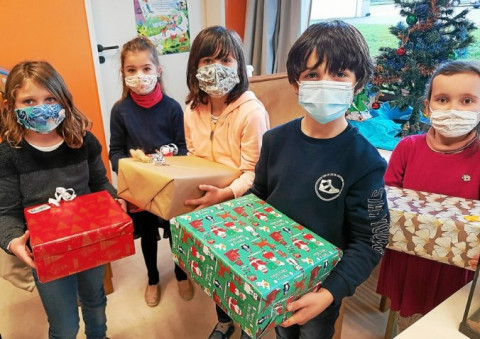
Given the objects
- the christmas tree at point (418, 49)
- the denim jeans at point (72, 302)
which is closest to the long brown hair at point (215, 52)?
the denim jeans at point (72, 302)

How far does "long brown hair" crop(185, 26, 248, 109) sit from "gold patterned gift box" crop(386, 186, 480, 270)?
0.69 meters

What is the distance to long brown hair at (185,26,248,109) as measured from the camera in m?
1.30

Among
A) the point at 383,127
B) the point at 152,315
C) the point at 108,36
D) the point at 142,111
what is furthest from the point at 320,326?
the point at 108,36

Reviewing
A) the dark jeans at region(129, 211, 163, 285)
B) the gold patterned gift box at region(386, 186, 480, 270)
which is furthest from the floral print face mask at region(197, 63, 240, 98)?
the dark jeans at region(129, 211, 163, 285)

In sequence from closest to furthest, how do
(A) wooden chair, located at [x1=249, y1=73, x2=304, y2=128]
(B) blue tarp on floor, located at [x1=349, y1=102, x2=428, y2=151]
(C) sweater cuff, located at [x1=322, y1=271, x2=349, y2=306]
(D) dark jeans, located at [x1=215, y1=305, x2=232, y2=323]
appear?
(C) sweater cuff, located at [x1=322, y1=271, x2=349, y2=306] < (D) dark jeans, located at [x1=215, y1=305, x2=232, y2=323] < (A) wooden chair, located at [x1=249, y1=73, x2=304, y2=128] < (B) blue tarp on floor, located at [x1=349, y1=102, x2=428, y2=151]

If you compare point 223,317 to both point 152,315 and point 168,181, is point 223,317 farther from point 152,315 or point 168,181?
point 168,181

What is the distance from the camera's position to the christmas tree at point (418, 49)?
5.90 feet

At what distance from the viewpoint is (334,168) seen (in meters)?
0.91

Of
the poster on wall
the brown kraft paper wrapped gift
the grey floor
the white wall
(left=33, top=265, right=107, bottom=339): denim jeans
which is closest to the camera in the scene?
the brown kraft paper wrapped gift

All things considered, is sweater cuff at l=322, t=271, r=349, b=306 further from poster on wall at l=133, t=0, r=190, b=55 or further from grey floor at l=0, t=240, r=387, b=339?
poster on wall at l=133, t=0, r=190, b=55

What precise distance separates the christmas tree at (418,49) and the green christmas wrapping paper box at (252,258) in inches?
56.3

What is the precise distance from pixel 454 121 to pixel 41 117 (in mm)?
1351

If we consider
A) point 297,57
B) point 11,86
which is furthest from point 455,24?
point 11,86

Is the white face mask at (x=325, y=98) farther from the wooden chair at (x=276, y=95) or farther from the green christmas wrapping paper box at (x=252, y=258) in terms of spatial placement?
the wooden chair at (x=276, y=95)
